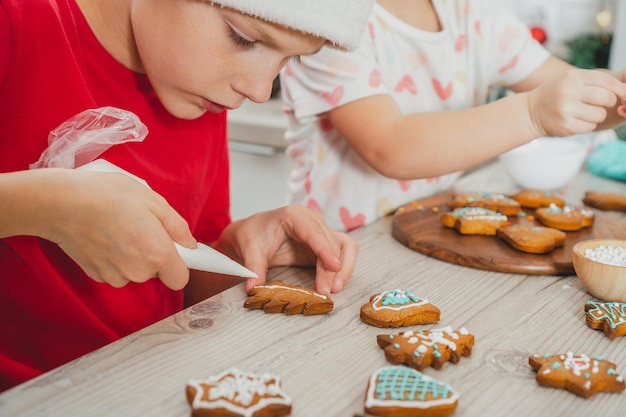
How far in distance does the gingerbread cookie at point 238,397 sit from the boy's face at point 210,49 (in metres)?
0.41

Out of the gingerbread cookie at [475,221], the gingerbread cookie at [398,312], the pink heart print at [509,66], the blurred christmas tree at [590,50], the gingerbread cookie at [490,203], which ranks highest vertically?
the pink heart print at [509,66]

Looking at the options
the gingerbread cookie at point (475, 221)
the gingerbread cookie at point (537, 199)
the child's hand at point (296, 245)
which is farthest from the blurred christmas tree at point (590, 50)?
the child's hand at point (296, 245)

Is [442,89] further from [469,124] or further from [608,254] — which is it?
[608,254]

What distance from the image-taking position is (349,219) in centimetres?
144

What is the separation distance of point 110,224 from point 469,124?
755mm

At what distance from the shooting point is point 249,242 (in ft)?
3.40

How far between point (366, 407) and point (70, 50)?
25.4 inches

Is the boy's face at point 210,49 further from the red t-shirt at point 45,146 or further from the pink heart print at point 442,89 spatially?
the pink heart print at point 442,89

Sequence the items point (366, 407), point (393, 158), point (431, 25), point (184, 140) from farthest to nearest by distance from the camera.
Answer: point (431, 25)
point (393, 158)
point (184, 140)
point (366, 407)

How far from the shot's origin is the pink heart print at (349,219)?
4.68 feet

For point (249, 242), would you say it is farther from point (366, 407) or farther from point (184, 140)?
point (366, 407)

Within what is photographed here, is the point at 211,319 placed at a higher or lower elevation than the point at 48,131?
lower

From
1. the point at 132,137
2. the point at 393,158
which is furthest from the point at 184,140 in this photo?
the point at 393,158

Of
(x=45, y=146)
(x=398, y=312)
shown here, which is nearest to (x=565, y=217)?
(x=398, y=312)
